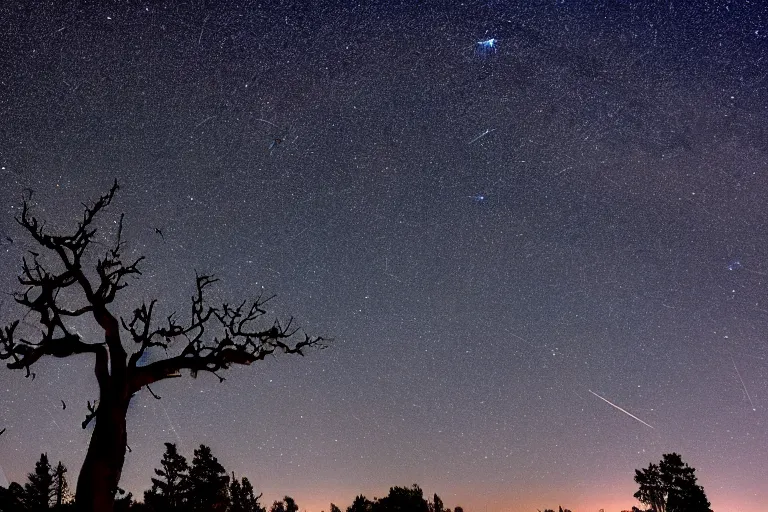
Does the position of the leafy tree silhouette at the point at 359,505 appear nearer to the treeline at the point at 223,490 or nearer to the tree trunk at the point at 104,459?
the treeline at the point at 223,490

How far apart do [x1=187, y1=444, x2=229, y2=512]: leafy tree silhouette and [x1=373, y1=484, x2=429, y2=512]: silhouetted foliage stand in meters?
11.0

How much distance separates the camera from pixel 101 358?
39.6 ft

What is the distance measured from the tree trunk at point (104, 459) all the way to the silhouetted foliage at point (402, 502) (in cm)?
2952

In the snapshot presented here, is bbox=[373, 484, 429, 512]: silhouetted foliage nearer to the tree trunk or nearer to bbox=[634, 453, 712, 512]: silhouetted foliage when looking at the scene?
bbox=[634, 453, 712, 512]: silhouetted foliage

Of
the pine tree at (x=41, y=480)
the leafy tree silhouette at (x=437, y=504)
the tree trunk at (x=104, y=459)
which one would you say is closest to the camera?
the tree trunk at (x=104, y=459)

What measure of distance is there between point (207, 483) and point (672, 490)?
32.2 metres

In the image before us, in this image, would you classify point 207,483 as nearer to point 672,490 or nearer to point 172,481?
point 172,481

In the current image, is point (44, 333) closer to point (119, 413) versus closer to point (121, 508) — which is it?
point (119, 413)

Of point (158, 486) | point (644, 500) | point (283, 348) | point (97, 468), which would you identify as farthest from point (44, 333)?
point (644, 500)

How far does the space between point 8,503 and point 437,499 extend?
45658 mm

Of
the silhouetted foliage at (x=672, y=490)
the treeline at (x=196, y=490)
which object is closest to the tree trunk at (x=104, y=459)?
the treeline at (x=196, y=490)

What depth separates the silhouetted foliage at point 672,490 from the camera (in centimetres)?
3581

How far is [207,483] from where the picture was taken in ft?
112

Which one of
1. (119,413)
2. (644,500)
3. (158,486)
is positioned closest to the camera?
(119,413)
